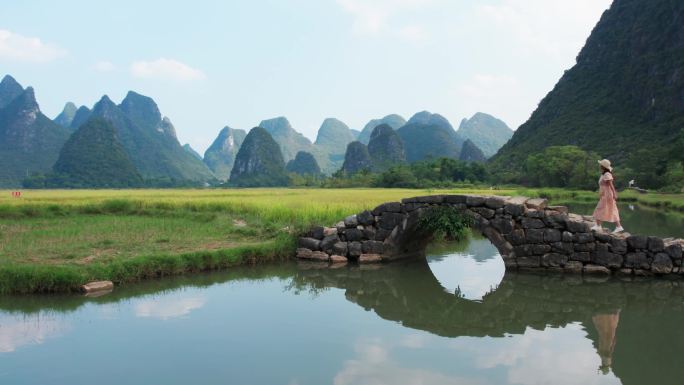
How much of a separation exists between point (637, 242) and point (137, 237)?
30.3ft

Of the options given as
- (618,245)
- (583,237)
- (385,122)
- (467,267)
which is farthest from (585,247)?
(385,122)

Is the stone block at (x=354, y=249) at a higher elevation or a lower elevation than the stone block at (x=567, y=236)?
lower

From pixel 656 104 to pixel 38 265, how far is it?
54.3m

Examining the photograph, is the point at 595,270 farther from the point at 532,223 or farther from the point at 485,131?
the point at 485,131

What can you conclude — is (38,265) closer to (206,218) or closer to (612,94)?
(206,218)

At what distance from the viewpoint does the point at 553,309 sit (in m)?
6.86

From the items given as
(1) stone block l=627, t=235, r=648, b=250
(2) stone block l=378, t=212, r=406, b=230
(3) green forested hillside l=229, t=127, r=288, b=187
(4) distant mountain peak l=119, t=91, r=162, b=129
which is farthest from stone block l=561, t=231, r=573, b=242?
(4) distant mountain peak l=119, t=91, r=162, b=129

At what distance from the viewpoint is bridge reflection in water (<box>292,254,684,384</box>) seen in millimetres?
5086

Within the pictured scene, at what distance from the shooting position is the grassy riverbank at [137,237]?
25.8ft

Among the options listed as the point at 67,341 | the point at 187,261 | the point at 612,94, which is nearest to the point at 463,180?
the point at 612,94

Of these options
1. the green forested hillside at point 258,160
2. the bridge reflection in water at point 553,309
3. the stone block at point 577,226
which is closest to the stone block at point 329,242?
the bridge reflection in water at point 553,309

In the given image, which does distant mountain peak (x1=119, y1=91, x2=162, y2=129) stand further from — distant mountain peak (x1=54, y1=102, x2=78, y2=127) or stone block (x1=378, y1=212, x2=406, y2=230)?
stone block (x1=378, y1=212, x2=406, y2=230)

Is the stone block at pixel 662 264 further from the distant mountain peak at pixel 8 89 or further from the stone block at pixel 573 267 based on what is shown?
the distant mountain peak at pixel 8 89

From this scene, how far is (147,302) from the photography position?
23.4 ft
